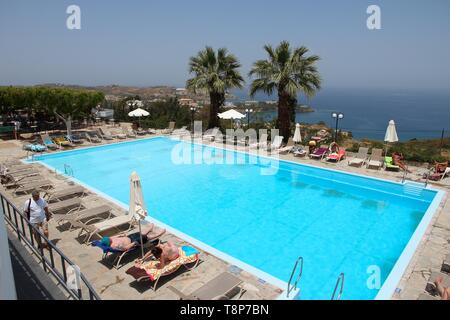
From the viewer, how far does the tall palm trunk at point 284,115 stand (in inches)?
703

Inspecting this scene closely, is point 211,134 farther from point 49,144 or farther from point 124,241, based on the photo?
point 124,241

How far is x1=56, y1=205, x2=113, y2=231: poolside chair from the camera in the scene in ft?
26.2

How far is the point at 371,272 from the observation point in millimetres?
6969

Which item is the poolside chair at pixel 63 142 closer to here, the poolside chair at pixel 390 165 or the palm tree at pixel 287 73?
the palm tree at pixel 287 73

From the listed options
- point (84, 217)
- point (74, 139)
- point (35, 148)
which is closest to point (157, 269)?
point (84, 217)

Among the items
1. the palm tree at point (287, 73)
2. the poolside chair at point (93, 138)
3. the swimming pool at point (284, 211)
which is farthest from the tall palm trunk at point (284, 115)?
the poolside chair at point (93, 138)

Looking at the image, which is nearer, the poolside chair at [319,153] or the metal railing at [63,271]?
the metal railing at [63,271]

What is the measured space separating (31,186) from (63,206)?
271 centimetres

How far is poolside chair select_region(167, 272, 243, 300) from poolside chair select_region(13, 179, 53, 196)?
7911 millimetres

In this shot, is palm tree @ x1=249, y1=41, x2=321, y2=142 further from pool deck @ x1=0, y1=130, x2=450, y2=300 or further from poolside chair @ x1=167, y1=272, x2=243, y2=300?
Answer: poolside chair @ x1=167, y1=272, x2=243, y2=300

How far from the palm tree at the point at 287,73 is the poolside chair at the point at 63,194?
11584 mm

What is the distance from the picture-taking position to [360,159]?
14.7 m
